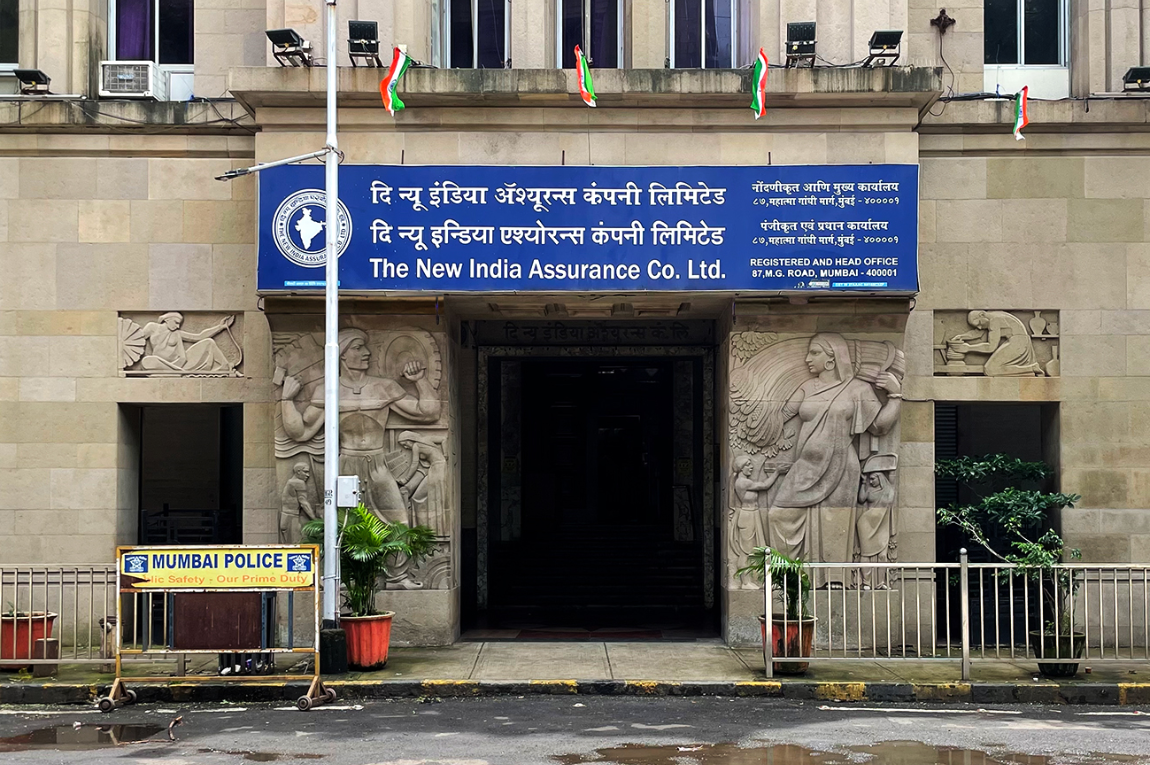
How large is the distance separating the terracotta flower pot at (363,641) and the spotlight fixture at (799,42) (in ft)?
27.1

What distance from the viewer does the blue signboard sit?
48.8 feet

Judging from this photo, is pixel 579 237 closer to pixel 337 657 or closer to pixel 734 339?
pixel 734 339

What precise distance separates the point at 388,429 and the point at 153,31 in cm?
666

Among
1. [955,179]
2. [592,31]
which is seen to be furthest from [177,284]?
[955,179]

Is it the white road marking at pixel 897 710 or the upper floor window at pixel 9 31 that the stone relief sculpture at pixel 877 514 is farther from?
the upper floor window at pixel 9 31

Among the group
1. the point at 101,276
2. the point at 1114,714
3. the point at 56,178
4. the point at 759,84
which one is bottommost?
the point at 1114,714

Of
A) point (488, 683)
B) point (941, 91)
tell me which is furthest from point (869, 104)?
point (488, 683)

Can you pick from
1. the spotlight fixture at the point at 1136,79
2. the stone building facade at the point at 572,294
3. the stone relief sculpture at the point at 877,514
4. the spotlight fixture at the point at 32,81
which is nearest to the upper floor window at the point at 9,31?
the stone building facade at the point at 572,294

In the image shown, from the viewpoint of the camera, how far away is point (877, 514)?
1524 centimetres

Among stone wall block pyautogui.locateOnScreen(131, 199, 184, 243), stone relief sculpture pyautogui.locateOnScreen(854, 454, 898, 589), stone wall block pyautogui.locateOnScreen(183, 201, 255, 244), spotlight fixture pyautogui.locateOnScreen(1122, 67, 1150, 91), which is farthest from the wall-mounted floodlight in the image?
spotlight fixture pyautogui.locateOnScreen(1122, 67, 1150, 91)

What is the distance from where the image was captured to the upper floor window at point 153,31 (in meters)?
17.1

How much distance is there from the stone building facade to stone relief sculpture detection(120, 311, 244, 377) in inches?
1.1

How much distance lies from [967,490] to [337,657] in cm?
1065

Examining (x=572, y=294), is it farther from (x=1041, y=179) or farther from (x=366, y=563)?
(x=1041, y=179)
